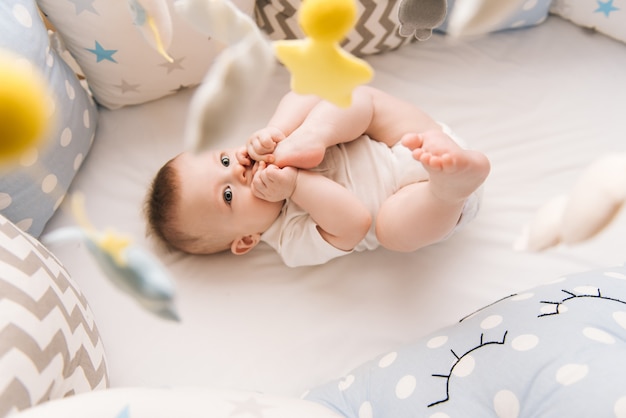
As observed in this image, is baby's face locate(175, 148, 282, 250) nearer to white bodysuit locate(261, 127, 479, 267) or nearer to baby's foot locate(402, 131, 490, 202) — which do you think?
white bodysuit locate(261, 127, 479, 267)

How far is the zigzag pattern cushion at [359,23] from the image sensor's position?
1.06 metres

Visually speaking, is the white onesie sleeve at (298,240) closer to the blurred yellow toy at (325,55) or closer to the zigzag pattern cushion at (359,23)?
the zigzag pattern cushion at (359,23)

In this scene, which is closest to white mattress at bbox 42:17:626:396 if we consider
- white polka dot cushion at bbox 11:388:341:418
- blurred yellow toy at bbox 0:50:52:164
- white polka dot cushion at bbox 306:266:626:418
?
white polka dot cushion at bbox 306:266:626:418

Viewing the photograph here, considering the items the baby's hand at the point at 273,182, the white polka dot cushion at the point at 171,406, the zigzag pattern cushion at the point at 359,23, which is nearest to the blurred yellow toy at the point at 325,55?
the white polka dot cushion at the point at 171,406

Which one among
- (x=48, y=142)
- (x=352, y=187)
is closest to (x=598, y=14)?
(x=352, y=187)

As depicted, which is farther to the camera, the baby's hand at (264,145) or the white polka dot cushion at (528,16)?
the white polka dot cushion at (528,16)

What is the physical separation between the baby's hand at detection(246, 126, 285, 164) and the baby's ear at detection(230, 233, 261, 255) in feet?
0.44

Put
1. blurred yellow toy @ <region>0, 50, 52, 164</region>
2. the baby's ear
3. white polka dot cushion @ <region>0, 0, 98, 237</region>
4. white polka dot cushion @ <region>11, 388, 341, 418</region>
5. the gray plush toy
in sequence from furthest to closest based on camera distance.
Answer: the baby's ear < white polka dot cushion @ <region>0, 0, 98, 237</region> < white polka dot cushion @ <region>11, 388, 341, 418</region> < the gray plush toy < blurred yellow toy @ <region>0, 50, 52, 164</region>

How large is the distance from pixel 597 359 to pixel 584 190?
0.43 metres

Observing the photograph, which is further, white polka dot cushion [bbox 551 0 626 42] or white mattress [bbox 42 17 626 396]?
white polka dot cushion [bbox 551 0 626 42]

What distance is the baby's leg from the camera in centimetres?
68

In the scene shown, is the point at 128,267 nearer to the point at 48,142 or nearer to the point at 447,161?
the point at 447,161

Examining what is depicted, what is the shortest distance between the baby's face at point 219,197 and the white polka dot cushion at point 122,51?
0.20 meters

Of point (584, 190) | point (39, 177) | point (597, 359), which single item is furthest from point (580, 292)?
point (39, 177)
